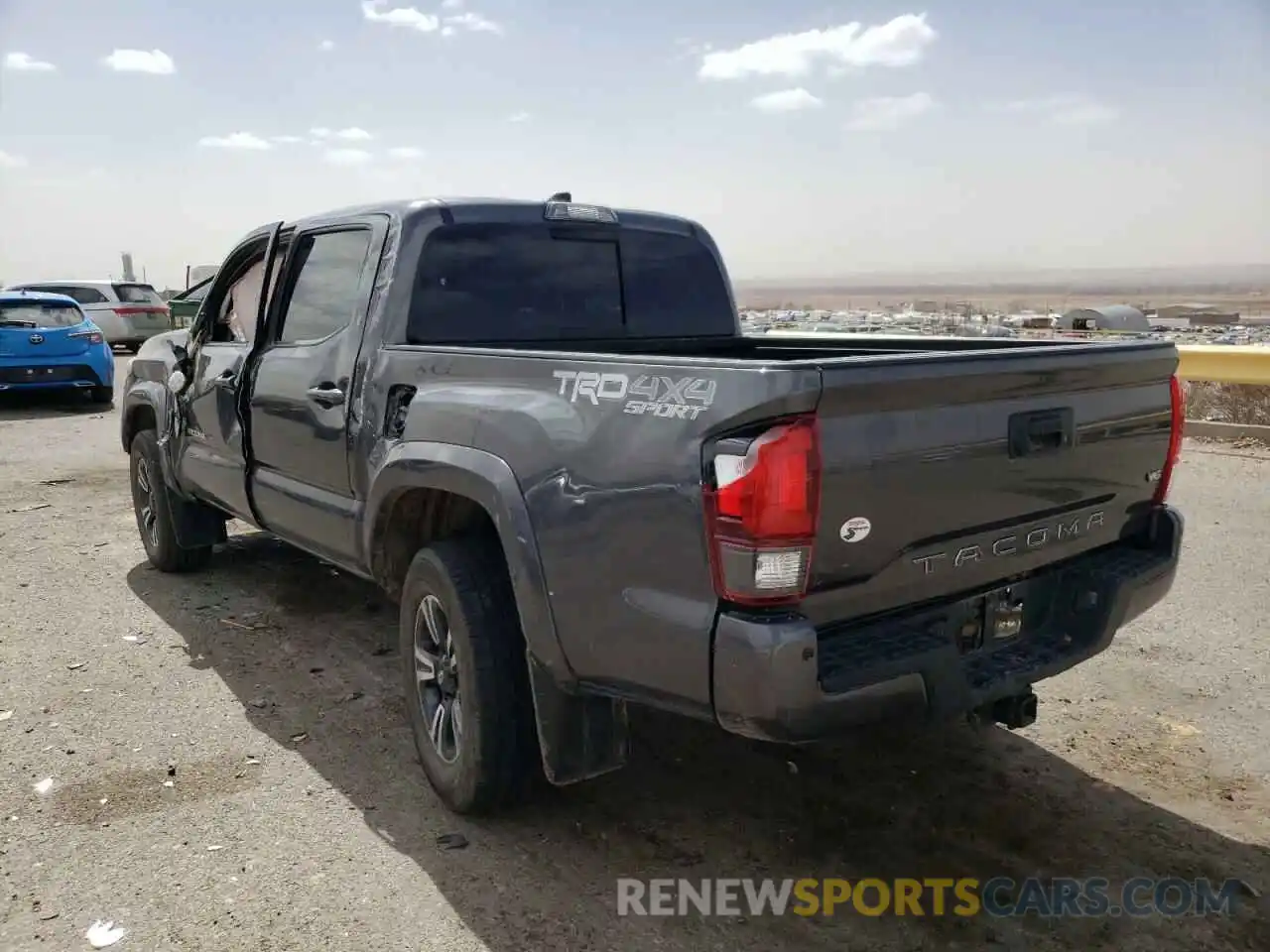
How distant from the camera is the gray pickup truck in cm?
253

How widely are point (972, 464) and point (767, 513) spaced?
28.4 inches

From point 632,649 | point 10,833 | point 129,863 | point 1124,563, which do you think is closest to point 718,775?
point 632,649

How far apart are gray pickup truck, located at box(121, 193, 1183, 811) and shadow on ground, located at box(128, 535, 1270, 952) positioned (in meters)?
0.27

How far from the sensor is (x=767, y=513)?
8.05 ft

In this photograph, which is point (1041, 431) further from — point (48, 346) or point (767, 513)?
point (48, 346)

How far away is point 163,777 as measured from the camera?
153 inches

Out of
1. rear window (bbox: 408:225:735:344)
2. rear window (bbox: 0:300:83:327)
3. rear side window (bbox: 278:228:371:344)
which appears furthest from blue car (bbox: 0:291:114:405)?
rear window (bbox: 408:225:735:344)

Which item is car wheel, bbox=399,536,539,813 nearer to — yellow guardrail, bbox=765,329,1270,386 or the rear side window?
the rear side window

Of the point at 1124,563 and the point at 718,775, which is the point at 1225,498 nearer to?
the point at 1124,563

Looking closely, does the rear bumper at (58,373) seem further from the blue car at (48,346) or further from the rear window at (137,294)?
the rear window at (137,294)

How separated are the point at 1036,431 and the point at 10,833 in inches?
138

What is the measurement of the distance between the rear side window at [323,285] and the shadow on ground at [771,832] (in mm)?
1601

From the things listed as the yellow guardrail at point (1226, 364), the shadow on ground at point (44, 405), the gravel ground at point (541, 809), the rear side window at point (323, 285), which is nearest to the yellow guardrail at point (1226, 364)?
the yellow guardrail at point (1226, 364)

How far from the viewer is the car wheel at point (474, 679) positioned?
331 cm
